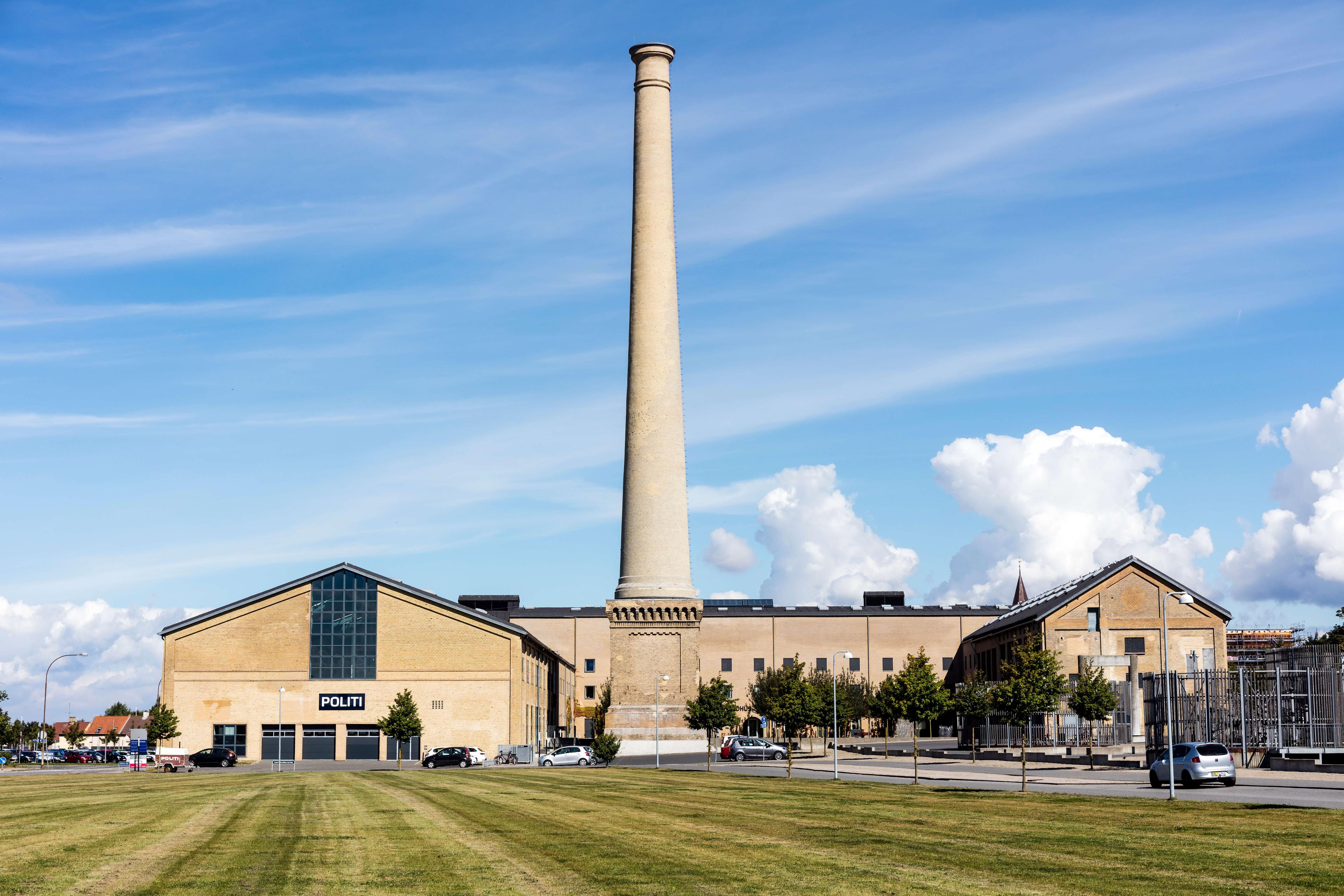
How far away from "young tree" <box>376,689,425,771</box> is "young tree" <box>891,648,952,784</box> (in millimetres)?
35982

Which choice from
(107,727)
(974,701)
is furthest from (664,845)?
(107,727)

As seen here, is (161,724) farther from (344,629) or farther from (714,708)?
(714,708)

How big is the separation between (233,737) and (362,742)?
8993 mm

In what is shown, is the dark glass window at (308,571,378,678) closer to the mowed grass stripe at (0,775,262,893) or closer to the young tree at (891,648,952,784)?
the mowed grass stripe at (0,775,262,893)

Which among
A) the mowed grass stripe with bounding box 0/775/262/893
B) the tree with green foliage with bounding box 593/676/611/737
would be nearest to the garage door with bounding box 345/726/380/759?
the tree with green foliage with bounding box 593/676/611/737

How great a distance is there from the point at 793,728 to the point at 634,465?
25.0 m

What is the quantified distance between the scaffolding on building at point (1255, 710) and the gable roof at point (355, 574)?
154ft

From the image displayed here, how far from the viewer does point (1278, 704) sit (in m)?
57.0

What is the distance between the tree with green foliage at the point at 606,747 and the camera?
79.2 meters

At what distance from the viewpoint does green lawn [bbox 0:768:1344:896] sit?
2005 cm

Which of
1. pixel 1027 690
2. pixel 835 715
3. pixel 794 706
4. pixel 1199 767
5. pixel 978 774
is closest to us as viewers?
pixel 1199 767

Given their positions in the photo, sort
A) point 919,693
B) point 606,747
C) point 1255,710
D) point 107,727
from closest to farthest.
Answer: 1. point 1255,710
2. point 919,693
3. point 606,747
4. point 107,727

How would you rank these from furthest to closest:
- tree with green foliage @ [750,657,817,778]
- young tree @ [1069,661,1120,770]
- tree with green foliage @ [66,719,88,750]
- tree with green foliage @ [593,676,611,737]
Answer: tree with green foliage @ [66,719,88,750] < tree with green foliage @ [593,676,611,737] < tree with green foliage @ [750,657,817,778] < young tree @ [1069,661,1120,770]

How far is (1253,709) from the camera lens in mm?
59594
